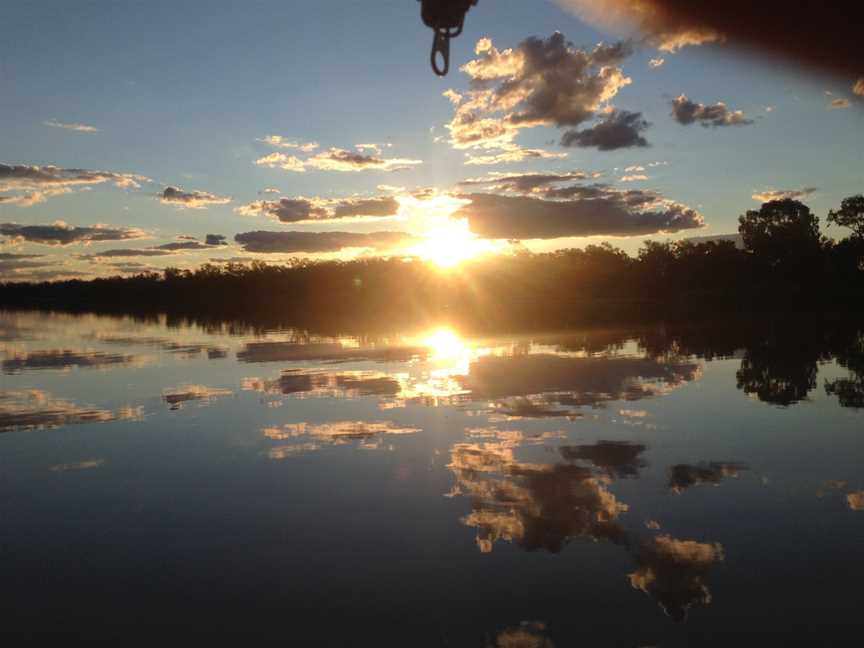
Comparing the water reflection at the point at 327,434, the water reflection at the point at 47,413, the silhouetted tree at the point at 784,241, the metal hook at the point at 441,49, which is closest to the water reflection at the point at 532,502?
the water reflection at the point at 327,434

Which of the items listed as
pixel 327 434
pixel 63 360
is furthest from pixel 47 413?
pixel 63 360

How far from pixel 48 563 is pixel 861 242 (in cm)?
9664

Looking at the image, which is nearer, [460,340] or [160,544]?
[160,544]

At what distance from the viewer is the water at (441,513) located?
6.40 m

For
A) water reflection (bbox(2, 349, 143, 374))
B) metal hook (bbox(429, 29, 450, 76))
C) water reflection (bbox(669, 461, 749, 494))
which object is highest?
metal hook (bbox(429, 29, 450, 76))

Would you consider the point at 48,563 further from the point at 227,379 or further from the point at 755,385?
the point at 755,385

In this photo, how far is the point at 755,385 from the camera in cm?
1916

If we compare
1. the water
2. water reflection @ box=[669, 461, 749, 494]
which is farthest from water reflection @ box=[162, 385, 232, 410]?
water reflection @ box=[669, 461, 749, 494]

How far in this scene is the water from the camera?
640 centimetres

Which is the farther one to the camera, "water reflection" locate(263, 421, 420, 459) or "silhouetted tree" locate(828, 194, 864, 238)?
"silhouetted tree" locate(828, 194, 864, 238)

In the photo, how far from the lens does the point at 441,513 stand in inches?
356

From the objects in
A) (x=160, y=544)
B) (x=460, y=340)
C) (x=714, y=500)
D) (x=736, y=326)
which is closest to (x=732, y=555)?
(x=714, y=500)

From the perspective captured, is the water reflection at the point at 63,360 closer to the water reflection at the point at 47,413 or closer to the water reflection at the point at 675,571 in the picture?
the water reflection at the point at 47,413

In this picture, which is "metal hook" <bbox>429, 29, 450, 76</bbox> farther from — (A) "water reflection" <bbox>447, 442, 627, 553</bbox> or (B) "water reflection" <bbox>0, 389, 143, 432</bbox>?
(B) "water reflection" <bbox>0, 389, 143, 432</bbox>
